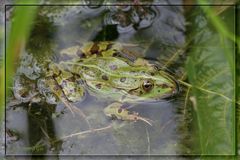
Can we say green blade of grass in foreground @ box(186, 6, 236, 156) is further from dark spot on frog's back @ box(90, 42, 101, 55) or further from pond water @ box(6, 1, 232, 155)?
dark spot on frog's back @ box(90, 42, 101, 55)

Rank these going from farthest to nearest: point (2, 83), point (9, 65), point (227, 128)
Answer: point (227, 128) < point (2, 83) < point (9, 65)

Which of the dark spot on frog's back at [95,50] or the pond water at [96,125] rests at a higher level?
the dark spot on frog's back at [95,50]

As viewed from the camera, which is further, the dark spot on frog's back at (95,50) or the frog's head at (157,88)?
the dark spot on frog's back at (95,50)

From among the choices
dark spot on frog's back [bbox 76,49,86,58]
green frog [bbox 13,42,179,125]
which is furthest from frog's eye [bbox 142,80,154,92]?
dark spot on frog's back [bbox 76,49,86,58]

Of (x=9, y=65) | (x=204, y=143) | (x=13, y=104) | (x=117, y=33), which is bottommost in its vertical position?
(x=204, y=143)

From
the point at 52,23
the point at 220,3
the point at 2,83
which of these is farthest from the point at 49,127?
the point at 220,3

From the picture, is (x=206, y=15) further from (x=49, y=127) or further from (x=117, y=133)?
(x=49, y=127)

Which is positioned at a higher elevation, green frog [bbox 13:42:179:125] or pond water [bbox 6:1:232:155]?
green frog [bbox 13:42:179:125]

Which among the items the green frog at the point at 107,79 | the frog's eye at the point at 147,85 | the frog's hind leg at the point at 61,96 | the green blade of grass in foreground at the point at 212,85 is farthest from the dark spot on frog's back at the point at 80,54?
the green blade of grass in foreground at the point at 212,85

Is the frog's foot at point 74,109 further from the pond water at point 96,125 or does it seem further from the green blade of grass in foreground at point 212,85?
the green blade of grass in foreground at point 212,85
